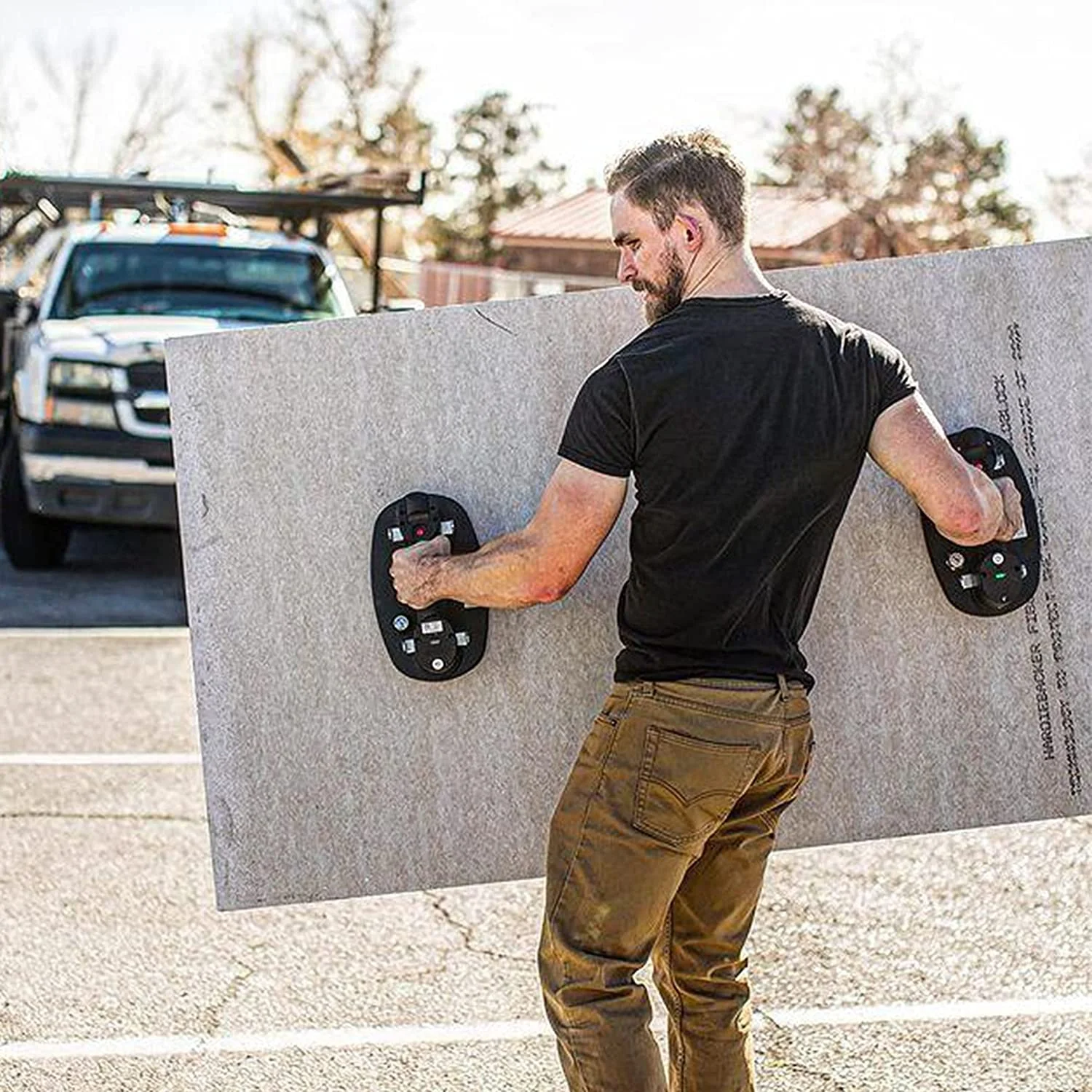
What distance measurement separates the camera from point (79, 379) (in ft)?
35.2

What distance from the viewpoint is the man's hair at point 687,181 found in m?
3.14

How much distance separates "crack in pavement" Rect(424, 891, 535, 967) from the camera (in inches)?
200

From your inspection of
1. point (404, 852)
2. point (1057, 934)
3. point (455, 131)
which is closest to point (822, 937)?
point (1057, 934)

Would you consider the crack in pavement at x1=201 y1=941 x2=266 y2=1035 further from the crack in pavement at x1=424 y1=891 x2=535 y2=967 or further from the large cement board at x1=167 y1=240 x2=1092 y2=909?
the large cement board at x1=167 y1=240 x2=1092 y2=909

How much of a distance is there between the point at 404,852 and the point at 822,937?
181 cm

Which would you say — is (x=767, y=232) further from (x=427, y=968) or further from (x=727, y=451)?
(x=727, y=451)

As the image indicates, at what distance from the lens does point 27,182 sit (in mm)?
12594

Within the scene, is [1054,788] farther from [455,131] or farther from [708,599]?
[455,131]

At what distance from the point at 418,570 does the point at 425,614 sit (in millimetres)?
179

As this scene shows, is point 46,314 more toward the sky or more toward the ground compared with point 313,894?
more toward the sky

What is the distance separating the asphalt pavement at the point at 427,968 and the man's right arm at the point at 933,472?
146 centimetres

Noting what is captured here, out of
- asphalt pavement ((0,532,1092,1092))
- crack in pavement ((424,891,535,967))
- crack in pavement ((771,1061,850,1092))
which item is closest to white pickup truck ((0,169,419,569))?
asphalt pavement ((0,532,1092,1092))

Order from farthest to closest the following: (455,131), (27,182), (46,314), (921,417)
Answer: (455,131) < (27,182) < (46,314) < (921,417)

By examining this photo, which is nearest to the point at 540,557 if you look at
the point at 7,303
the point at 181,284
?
the point at 181,284
